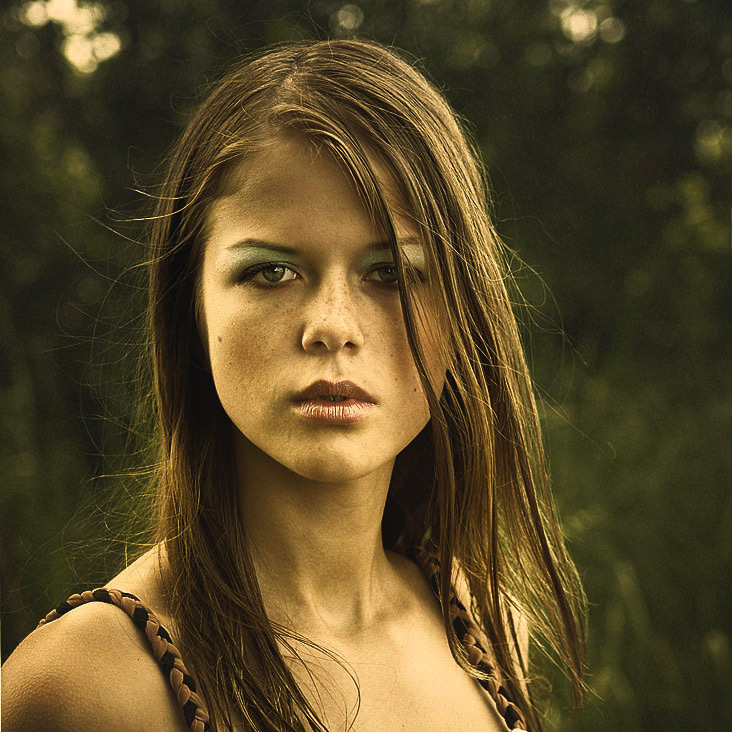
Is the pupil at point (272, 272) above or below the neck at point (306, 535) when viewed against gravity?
above

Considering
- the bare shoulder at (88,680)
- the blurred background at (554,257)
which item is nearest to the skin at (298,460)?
the bare shoulder at (88,680)

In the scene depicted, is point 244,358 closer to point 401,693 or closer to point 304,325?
point 304,325

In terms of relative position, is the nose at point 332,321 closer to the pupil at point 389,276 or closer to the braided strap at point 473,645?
the pupil at point 389,276

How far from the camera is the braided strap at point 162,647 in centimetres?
60

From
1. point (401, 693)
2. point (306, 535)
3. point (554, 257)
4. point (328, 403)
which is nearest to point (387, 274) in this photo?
point (328, 403)

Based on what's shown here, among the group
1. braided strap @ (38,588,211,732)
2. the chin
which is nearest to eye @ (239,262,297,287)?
the chin

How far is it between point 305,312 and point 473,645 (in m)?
0.35

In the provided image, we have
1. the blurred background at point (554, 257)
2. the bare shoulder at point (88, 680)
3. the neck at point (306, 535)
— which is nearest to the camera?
the bare shoulder at point (88, 680)

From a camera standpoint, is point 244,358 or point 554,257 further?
point 554,257

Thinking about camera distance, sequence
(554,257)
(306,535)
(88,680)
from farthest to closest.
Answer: (554,257)
(306,535)
(88,680)

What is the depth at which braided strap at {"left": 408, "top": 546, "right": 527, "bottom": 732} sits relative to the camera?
77cm

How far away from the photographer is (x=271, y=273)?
64 centimetres

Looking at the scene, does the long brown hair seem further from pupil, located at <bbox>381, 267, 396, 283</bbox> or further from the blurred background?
the blurred background

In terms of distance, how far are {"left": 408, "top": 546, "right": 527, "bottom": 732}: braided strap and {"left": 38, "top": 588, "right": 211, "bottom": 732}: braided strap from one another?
0.90 feet
